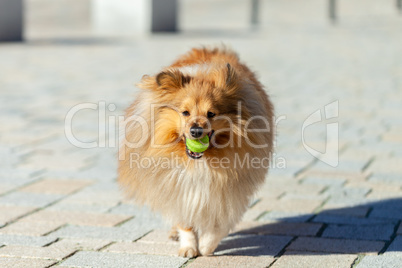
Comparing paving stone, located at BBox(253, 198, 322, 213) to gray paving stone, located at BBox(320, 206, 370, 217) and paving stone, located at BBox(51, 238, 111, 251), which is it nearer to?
gray paving stone, located at BBox(320, 206, 370, 217)

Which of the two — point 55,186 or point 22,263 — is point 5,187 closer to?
point 55,186

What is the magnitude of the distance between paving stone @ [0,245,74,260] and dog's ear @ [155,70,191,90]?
3.70 feet

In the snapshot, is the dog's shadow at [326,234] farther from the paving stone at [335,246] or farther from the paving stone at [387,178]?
the paving stone at [387,178]

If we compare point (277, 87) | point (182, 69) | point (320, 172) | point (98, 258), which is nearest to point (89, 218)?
point (98, 258)

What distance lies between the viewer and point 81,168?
6.41 meters

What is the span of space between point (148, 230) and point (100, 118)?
402cm

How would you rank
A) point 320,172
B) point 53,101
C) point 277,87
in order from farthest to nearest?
point 277,87 → point 53,101 → point 320,172

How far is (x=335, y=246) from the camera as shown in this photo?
439 centimetres

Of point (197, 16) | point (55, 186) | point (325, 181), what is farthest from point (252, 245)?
point (197, 16)

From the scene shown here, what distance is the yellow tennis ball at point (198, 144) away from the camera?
13.1 ft

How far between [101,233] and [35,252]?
1.82 feet

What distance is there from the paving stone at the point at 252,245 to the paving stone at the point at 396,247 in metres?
0.63

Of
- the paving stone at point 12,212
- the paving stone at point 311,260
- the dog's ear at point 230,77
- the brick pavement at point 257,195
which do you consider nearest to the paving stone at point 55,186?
the brick pavement at point 257,195

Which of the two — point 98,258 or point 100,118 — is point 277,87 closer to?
point 100,118
